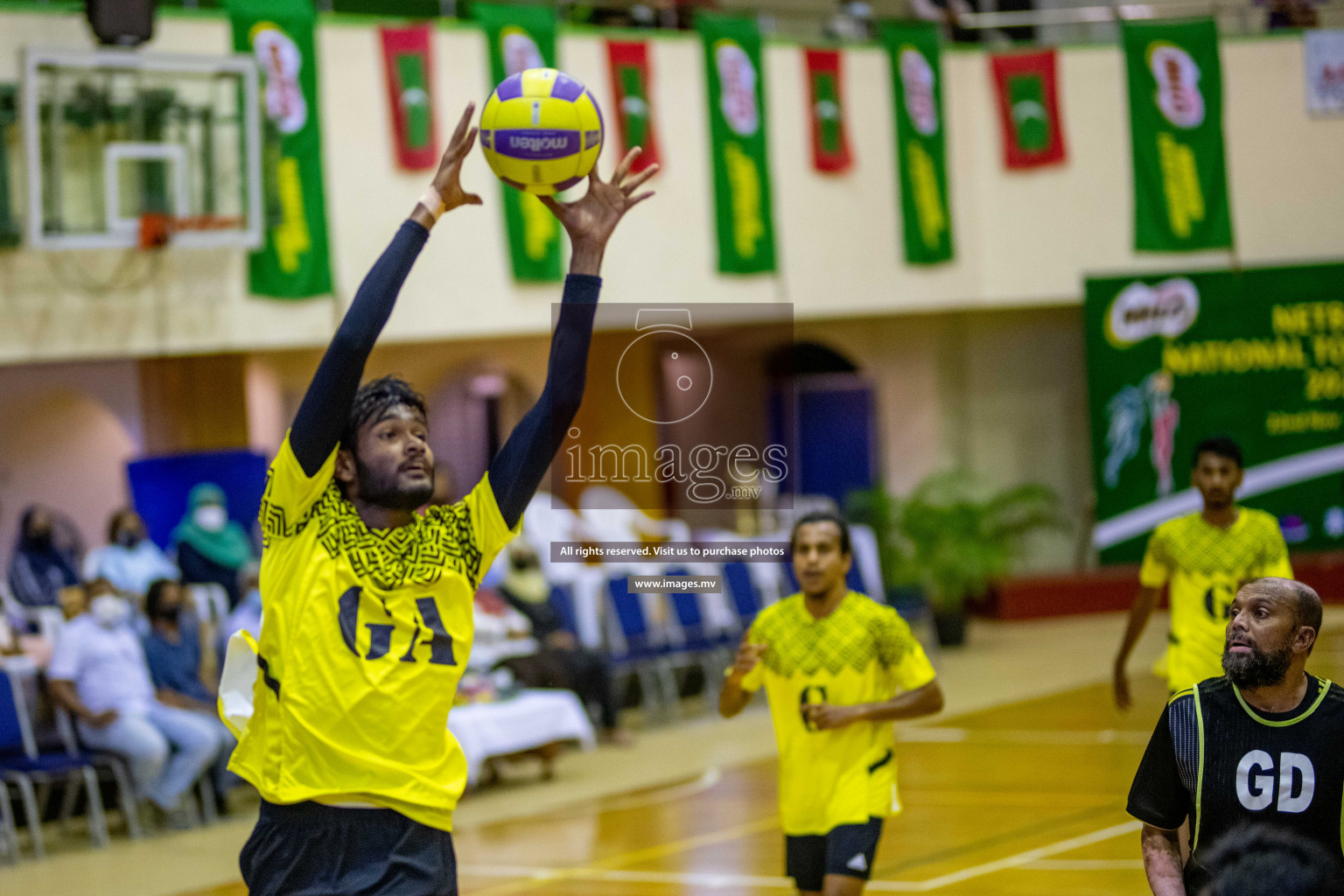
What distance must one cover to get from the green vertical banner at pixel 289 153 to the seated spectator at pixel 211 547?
187 centimetres

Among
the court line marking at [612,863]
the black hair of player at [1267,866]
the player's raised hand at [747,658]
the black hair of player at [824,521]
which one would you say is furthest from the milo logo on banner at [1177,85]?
the black hair of player at [1267,866]

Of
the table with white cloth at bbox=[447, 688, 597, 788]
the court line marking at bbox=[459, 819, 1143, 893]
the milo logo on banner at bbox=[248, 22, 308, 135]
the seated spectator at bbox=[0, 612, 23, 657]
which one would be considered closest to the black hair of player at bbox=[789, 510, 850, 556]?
the court line marking at bbox=[459, 819, 1143, 893]

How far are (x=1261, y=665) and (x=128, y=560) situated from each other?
949cm

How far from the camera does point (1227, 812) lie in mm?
3201

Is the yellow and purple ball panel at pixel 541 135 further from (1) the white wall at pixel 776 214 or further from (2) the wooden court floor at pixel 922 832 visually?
(1) the white wall at pixel 776 214

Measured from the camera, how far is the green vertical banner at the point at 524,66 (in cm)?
1342

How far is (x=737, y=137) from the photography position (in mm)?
14758

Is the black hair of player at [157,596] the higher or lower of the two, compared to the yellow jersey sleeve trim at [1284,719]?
higher

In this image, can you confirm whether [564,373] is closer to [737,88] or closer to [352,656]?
[352,656]

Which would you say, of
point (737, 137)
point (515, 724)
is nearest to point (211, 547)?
point (515, 724)

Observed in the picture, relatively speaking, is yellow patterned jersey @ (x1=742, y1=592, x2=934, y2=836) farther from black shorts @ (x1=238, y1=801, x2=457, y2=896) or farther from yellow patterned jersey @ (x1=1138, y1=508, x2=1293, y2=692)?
black shorts @ (x1=238, y1=801, x2=457, y2=896)

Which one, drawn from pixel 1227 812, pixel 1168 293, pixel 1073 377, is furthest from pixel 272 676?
pixel 1073 377

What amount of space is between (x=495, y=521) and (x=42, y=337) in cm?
934

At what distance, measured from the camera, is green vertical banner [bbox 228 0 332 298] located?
12195 mm
